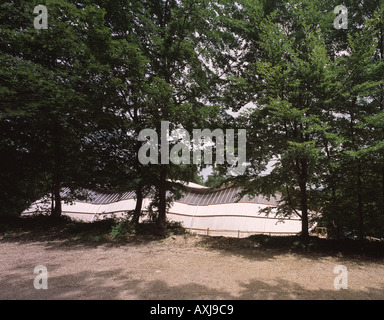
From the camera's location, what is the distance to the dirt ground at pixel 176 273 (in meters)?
4.35

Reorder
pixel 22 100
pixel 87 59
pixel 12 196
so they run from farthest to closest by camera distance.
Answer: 1. pixel 12 196
2. pixel 87 59
3. pixel 22 100

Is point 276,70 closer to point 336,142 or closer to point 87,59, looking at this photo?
point 336,142

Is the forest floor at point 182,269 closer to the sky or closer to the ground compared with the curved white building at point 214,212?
closer to the sky

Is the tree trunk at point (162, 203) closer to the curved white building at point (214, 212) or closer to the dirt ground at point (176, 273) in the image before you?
the dirt ground at point (176, 273)

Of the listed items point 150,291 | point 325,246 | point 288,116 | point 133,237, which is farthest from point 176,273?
point 325,246

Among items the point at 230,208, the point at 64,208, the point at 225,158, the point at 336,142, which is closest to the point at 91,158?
the point at 225,158

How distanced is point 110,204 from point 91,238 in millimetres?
15501

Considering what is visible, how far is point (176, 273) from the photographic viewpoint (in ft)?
18.5

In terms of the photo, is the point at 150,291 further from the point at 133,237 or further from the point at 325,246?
the point at 325,246

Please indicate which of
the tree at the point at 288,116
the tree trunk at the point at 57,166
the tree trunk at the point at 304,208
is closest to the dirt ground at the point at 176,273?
the tree trunk at the point at 304,208

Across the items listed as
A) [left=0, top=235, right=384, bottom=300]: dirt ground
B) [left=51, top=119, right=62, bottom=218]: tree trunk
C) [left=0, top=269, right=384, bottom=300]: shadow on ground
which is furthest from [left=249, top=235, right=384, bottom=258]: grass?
[left=51, top=119, right=62, bottom=218]: tree trunk

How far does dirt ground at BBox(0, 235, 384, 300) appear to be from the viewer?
14.3 ft

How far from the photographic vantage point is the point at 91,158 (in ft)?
37.9

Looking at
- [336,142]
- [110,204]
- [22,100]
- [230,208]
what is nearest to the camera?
[336,142]
